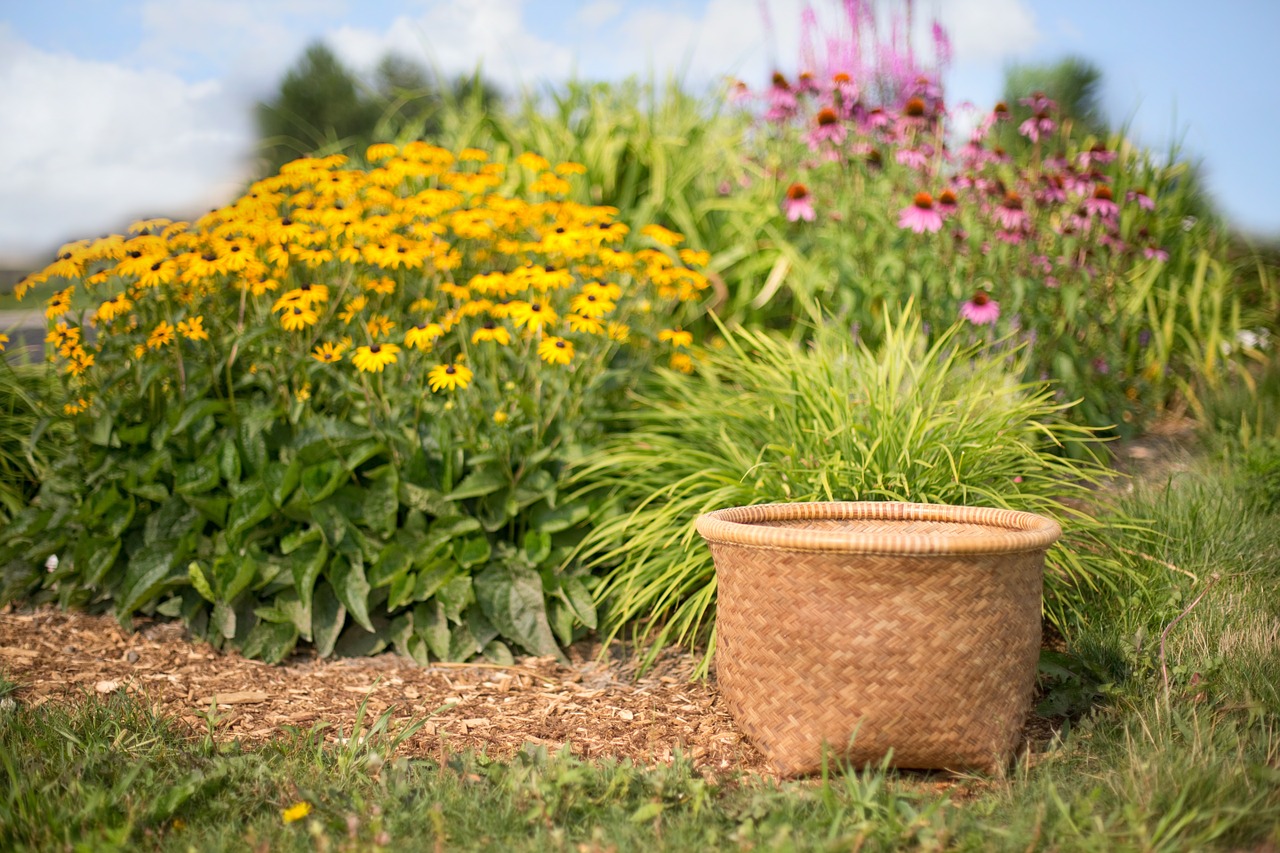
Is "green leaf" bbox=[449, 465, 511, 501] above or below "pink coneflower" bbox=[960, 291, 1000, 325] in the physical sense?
below

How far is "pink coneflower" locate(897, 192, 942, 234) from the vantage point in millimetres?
3865

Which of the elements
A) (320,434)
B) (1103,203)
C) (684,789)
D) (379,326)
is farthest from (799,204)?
(684,789)

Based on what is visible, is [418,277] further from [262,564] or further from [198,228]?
[262,564]

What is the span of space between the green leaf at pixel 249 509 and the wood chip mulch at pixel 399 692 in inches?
16.3

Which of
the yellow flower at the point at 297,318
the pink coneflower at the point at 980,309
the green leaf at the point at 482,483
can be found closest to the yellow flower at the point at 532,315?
the green leaf at the point at 482,483

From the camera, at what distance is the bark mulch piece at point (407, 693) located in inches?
102

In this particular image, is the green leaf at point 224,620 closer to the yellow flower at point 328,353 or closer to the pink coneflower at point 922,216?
the yellow flower at point 328,353

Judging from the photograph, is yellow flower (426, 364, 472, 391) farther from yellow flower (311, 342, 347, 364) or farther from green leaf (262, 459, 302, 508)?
green leaf (262, 459, 302, 508)

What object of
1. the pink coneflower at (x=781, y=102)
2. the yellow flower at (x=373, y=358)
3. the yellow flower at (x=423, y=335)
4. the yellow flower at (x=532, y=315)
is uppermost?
the pink coneflower at (x=781, y=102)

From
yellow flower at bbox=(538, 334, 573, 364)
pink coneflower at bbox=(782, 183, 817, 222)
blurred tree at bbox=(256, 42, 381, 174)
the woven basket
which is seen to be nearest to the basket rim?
the woven basket

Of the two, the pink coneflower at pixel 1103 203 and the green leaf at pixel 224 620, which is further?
the pink coneflower at pixel 1103 203

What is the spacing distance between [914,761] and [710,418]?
57.6 inches

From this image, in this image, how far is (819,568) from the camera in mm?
2170

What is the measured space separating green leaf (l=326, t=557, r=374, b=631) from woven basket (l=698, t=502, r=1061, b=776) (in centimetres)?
127
